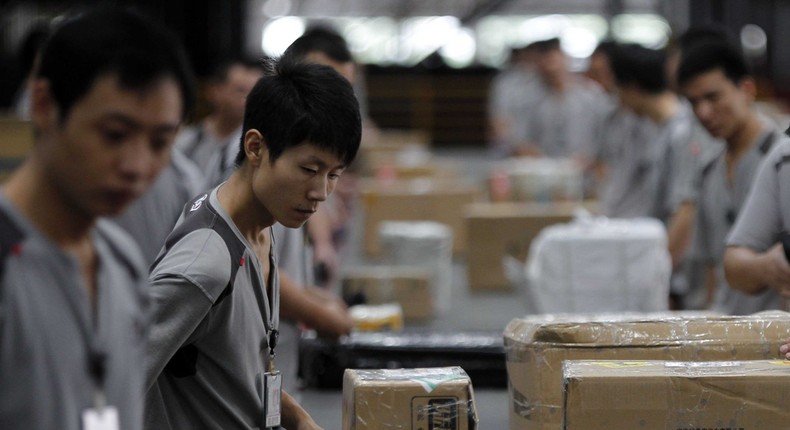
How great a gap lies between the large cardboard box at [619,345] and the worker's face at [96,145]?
128 cm

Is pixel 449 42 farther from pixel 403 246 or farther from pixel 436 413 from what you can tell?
pixel 436 413

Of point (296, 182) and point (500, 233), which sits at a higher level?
point (296, 182)

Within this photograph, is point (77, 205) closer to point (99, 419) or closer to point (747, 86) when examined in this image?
point (99, 419)

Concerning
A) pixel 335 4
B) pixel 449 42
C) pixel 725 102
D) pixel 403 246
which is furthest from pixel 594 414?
pixel 335 4

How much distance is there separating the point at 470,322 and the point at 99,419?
631cm

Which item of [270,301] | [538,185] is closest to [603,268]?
[538,185]

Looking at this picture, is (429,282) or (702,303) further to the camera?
(429,282)

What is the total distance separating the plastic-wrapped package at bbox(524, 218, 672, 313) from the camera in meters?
6.02

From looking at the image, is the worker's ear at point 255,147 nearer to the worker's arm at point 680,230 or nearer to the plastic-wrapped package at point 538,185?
the worker's arm at point 680,230

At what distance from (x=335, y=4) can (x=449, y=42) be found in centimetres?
431

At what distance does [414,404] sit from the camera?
2377 millimetres

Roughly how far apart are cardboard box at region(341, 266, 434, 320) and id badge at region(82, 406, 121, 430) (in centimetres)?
523

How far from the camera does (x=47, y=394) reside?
4.85 feet

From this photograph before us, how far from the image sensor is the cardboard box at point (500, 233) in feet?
27.8
